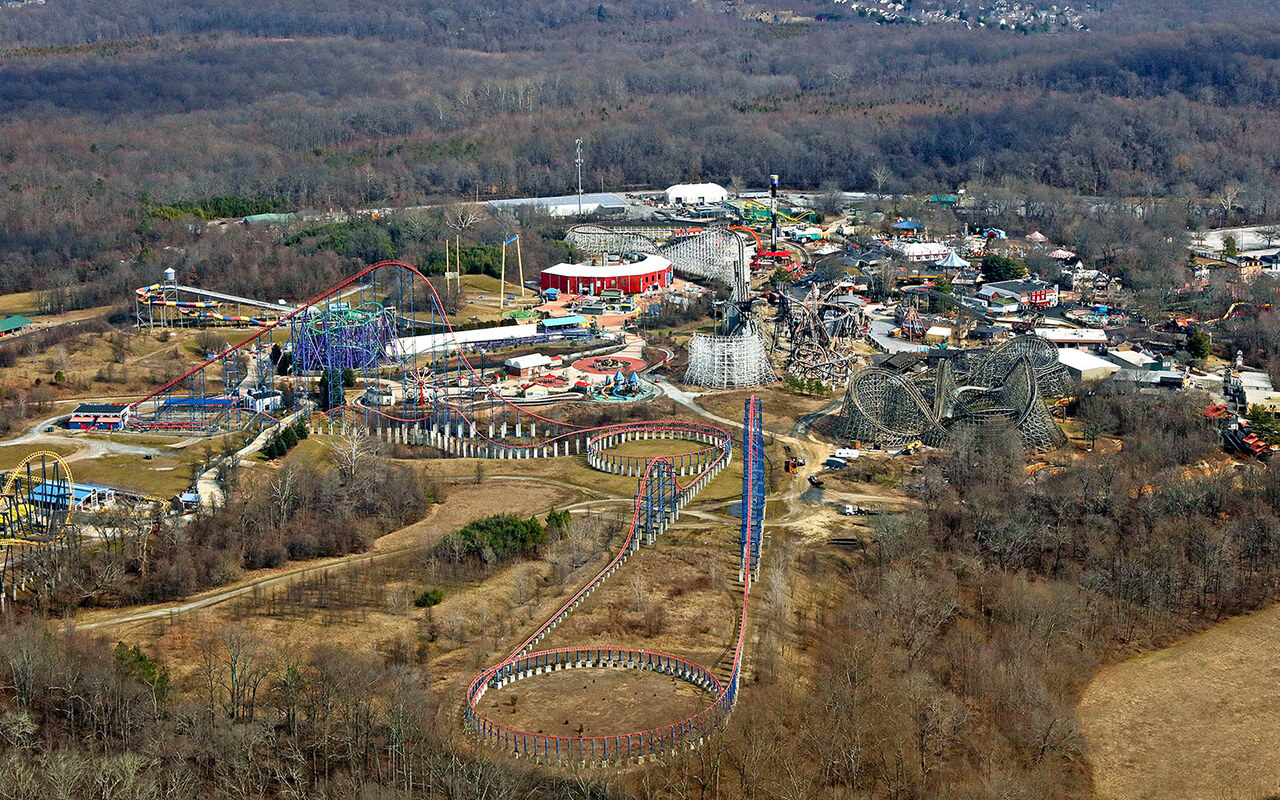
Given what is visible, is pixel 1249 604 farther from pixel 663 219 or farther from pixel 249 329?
pixel 663 219

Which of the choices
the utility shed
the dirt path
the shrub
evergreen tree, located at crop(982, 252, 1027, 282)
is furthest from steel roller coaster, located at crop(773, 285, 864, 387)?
the shrub

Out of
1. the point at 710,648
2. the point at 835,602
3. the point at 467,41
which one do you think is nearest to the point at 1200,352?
the point at 835,602

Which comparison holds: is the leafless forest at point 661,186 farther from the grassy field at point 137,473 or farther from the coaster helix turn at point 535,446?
the grassy field at point 137,473

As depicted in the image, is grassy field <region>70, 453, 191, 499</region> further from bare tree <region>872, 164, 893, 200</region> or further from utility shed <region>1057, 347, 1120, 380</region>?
bare tree <region>872, 164, 893, 200</region>

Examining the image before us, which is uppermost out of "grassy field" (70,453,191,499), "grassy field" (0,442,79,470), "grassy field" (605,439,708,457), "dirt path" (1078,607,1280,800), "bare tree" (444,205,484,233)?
"bare tree" (444,205,484,233)

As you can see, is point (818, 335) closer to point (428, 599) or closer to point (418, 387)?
point (418, 387)

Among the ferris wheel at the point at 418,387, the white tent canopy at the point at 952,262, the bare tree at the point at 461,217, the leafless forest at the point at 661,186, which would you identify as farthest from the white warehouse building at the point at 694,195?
the ferris wheel at the point at 418,387
